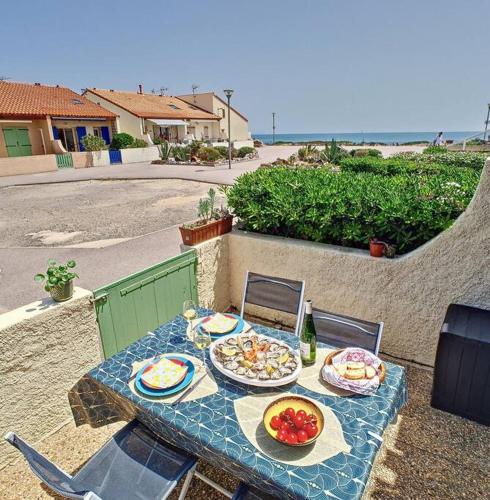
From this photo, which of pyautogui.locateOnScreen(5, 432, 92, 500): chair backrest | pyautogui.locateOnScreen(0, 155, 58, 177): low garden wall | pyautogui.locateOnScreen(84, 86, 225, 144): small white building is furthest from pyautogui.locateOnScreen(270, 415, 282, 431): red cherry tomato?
pyautogui.locateOnScreen(84, 86, 225, 144): small white building

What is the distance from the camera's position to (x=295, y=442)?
2.01 meters

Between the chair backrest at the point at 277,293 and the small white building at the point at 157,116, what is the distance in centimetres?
2876

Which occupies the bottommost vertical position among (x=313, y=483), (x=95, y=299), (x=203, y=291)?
(x=203, y=291)

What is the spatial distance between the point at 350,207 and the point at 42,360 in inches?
150

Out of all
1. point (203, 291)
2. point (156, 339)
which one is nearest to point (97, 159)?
point (203, 291)

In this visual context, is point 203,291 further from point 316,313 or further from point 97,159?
point 97,159

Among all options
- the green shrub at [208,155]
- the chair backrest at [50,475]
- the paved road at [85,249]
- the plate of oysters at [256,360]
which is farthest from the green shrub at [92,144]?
the chair backrest at [50,475]

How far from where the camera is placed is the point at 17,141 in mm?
23047

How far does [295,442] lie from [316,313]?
143 cm

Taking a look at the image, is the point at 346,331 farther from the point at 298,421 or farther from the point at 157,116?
the point at 157,116

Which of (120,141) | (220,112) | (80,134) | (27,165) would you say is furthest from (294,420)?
(220,112)

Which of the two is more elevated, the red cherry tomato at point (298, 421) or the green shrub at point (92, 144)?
the green shrub at point (92, 144)

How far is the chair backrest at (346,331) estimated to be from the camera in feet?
10.0

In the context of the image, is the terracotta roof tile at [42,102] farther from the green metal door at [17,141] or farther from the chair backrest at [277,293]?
the chair backrest at [277,293]
